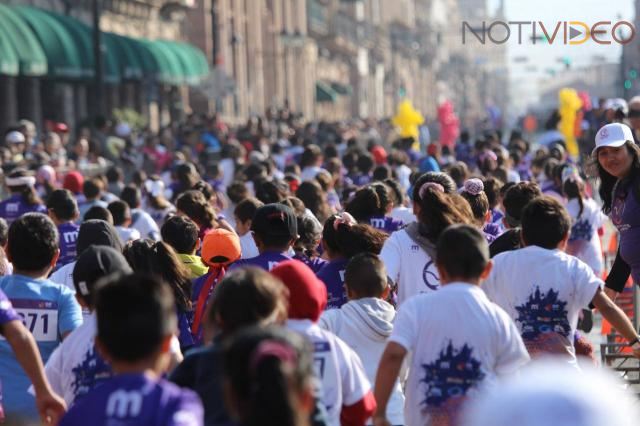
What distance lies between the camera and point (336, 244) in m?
7.99

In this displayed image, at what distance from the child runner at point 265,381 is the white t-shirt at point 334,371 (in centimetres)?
169

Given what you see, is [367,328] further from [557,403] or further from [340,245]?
[557,403]

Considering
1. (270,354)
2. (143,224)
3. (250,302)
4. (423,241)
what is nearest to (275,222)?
(423,241)

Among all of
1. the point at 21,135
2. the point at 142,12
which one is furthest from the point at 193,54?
the point at 21,135

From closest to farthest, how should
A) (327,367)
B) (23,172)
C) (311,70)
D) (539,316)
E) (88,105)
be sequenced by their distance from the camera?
(327,367)
(539,316)
(23,172)
(88,105)
(311,70)

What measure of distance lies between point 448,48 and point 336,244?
168207 mm

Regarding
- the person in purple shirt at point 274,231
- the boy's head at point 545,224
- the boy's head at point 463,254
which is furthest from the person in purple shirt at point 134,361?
the person in purple shirt at point 274,231

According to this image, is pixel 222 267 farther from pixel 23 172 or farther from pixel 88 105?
pixel 88 105

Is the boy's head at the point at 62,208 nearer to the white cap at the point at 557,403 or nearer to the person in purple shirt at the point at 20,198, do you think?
the person in purple shirt at the point at 20,198

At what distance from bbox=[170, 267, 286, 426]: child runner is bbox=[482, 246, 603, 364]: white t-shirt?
2.21 metres

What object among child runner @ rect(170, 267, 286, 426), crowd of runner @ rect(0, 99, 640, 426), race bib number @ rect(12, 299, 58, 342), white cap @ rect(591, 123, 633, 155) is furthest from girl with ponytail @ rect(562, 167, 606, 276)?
child runner @ rect(170, 267, 286, 426)

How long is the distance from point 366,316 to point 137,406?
2.57 metres

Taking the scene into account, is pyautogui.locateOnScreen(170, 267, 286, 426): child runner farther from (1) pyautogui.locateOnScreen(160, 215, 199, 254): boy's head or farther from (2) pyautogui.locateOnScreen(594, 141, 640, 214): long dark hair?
(2) pyautogui.locateOnScreen(594, 141, 640, 214): long dark hair

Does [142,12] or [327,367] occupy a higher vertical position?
[142,12]
